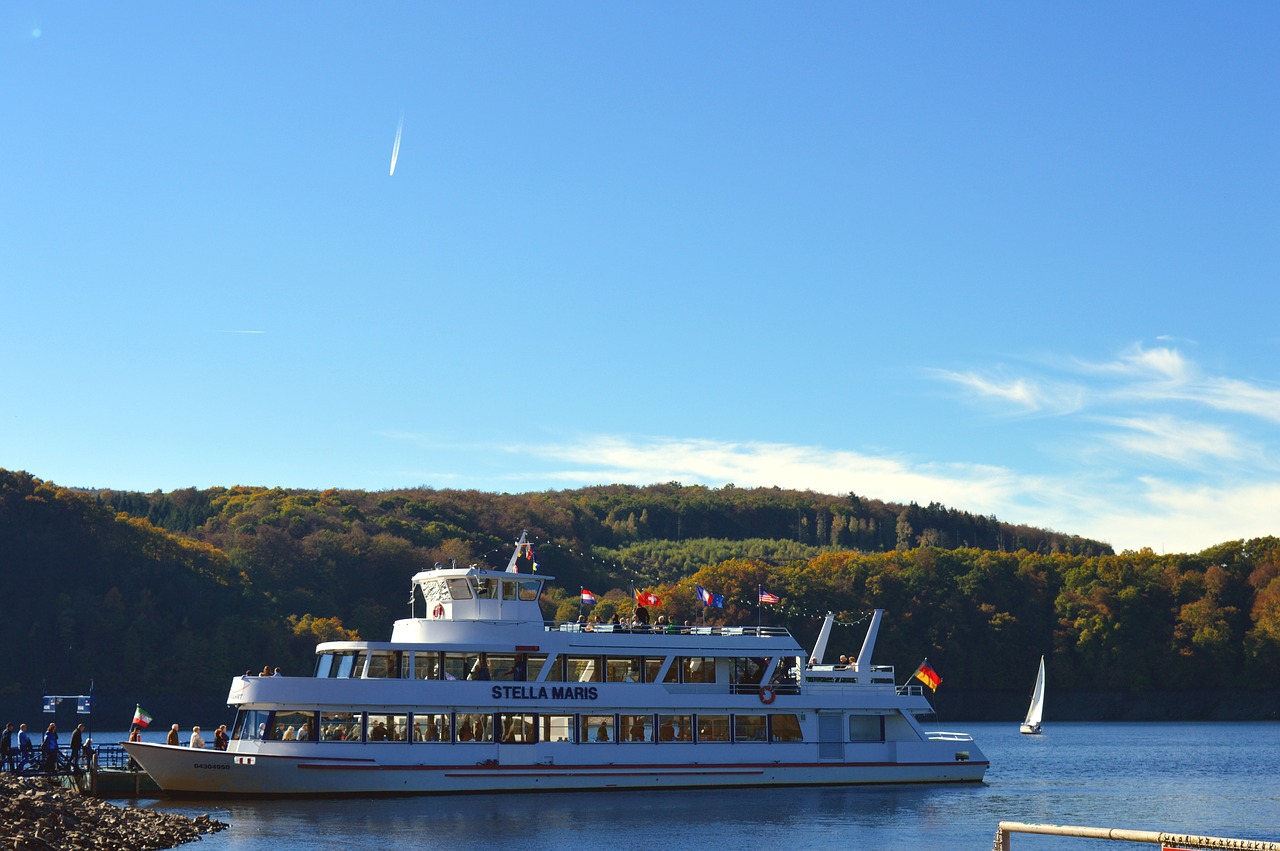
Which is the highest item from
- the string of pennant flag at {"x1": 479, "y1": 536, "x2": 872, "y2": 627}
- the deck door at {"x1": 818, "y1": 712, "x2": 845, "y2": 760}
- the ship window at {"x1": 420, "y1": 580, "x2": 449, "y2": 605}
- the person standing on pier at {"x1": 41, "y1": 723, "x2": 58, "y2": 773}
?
the string of pennant flag at {"x1": 479, "y1": 536, "x2": 872, "y2": 627}

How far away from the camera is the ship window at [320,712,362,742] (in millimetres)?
39938

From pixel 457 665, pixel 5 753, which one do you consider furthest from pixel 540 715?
pixel 5 753

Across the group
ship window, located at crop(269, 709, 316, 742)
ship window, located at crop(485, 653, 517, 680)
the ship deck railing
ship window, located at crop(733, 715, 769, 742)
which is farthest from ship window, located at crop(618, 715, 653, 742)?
ship window, located at crop(269, 709, 316, 742)

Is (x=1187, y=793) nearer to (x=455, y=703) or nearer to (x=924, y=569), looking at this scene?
(x=455, y=703)

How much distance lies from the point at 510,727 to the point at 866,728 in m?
11.8

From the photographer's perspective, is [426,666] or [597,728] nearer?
[426,666]

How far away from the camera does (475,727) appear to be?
41500mm

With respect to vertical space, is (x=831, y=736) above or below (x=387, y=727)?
below

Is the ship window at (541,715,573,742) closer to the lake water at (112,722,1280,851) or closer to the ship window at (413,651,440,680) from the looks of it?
the lake water at (112,722,1280,851)

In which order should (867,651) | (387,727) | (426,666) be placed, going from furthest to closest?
(867,651) → (426,666) → (387,727)

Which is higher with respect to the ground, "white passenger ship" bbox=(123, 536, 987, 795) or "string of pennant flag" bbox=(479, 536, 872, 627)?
"string of pennant flag" bbox=(479, 536, 872, 627)

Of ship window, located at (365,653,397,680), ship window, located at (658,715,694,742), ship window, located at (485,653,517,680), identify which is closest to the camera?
ship window, located at (365,653,397,680)

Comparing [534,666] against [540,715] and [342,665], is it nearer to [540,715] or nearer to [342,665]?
[540,715]

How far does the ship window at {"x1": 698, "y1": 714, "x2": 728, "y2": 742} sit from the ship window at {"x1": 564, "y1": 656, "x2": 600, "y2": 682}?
357cm
